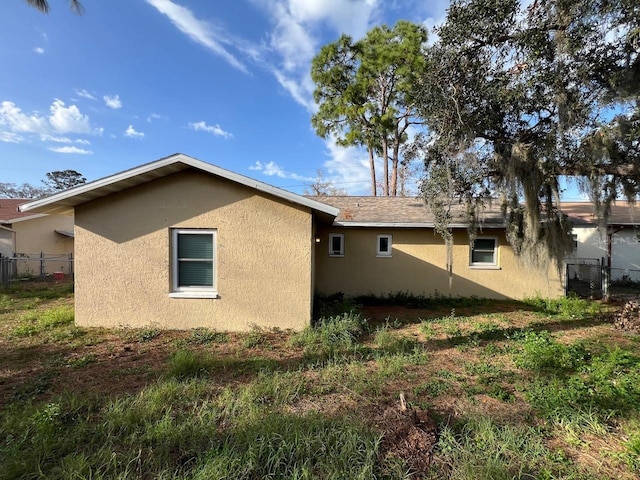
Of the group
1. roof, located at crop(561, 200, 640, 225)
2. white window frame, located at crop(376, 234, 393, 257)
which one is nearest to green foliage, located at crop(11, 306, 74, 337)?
white window frame, located at crop(376, 234, 393, 257)

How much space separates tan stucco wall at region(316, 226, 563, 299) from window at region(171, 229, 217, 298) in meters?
4.56

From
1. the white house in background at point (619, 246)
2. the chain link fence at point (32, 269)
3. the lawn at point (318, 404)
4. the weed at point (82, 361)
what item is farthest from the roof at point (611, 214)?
the chain link fence at point (32, 269)

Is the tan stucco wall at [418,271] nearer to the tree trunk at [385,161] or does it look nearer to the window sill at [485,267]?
the window sill at [485,267]

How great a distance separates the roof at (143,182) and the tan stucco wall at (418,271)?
429cm

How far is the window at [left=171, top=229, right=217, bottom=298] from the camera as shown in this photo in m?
6.36

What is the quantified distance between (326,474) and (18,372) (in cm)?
487

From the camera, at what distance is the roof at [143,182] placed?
223 inches

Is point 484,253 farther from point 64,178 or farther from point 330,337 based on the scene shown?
point 64,178

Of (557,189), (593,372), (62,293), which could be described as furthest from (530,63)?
(62,293)

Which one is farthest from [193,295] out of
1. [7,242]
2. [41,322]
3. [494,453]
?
[7,242]

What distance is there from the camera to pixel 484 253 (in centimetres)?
996

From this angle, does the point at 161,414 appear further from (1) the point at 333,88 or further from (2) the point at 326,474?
(1) the point at 333,88

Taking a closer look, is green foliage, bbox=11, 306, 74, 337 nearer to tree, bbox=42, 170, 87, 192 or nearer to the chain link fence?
the chain link fence

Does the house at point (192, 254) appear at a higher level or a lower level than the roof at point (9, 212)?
lower
